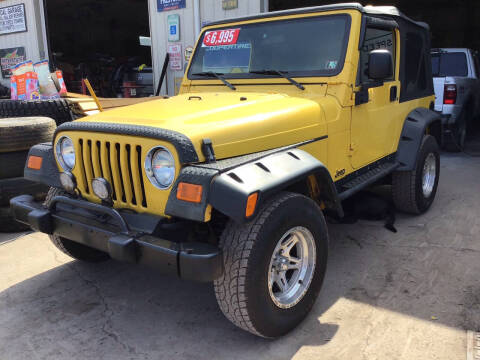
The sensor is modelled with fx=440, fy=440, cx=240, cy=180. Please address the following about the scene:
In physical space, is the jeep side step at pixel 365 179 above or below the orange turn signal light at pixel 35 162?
below

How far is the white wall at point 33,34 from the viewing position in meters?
10.0

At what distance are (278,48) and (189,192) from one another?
1.79 m

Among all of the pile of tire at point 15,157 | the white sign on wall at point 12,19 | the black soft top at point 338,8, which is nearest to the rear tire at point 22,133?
the pile of tire at point 15,157

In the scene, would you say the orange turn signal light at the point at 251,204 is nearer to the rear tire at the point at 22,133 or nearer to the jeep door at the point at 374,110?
the jeep door at the point at 374,110

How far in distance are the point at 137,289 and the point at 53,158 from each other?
1090mm

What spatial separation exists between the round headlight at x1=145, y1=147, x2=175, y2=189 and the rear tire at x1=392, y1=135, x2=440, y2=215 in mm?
2775

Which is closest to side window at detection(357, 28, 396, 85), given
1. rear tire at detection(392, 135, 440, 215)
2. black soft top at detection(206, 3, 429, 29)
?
black soft top at detection(206, 3, 429, 29)

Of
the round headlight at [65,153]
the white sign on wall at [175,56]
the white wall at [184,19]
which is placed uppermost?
the white wall at [184,19]

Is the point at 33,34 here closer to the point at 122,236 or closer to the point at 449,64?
the point at 449,64

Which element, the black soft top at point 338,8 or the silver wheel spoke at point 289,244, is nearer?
the silver wheel spoke at point 289,244

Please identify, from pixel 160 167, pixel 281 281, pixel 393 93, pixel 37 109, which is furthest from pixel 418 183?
pixel 37 109

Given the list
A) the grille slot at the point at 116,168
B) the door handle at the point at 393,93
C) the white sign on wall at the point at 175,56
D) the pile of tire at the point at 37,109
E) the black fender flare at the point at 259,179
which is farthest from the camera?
the white sign on wall at the point at 175,56

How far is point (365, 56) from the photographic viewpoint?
3.36 meters

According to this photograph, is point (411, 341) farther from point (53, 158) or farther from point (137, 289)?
point (53, 158)
